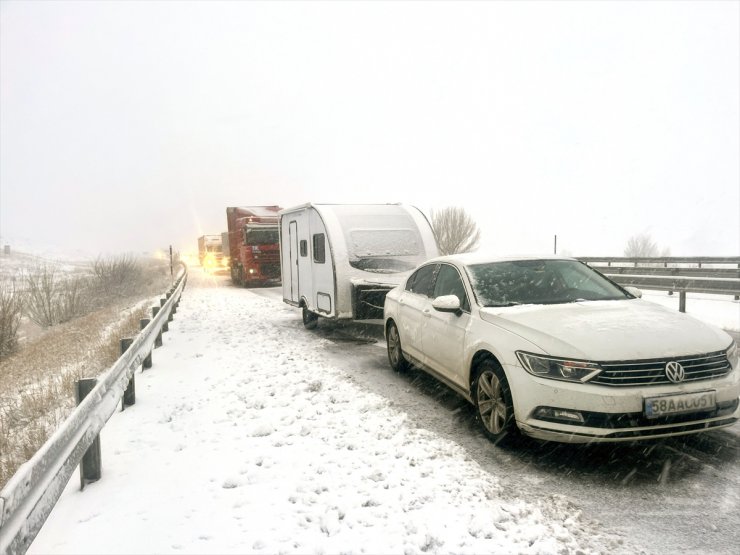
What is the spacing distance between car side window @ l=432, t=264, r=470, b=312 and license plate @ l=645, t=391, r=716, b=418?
188 centimetres

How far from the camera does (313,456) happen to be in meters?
4.38

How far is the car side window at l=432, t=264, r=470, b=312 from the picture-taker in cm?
542

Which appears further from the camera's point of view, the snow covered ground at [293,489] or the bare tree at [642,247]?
the bare tree at [642,247]

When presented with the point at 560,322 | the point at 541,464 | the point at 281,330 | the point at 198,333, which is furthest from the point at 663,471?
the point at 198,333

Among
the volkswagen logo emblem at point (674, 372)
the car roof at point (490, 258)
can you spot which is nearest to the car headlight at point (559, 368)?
the volkswagen logo emblem at point (674, 372)

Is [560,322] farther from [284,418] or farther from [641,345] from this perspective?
[284,418]

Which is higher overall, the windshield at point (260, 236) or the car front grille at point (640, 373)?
the windshield at point (260, 236)

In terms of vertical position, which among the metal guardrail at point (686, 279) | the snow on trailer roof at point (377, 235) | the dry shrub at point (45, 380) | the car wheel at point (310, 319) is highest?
the snow on trailer roof at point (377, 235)

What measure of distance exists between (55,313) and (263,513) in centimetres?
1911

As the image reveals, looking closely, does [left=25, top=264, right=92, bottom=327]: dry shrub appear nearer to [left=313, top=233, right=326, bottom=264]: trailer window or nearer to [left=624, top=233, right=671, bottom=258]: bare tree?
[left=313, top=233, right=326, bottom=264]: trailer window

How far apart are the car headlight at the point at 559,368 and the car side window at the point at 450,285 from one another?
1189 millimetres

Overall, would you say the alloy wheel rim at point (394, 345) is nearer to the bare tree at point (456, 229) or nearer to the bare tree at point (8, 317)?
the bare tree at point (8, 317)

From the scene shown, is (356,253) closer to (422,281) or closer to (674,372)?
(422,281)

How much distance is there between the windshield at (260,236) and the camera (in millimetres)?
22359
